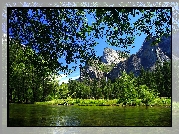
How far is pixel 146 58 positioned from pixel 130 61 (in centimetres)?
25

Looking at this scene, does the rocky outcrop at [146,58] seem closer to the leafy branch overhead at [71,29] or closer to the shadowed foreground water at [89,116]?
the leafy branch overhead at [71,29]

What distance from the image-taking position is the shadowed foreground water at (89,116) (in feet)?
17.9

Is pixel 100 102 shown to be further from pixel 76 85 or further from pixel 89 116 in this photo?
pixel 76 85

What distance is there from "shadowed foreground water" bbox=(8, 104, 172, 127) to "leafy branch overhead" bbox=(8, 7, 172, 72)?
68 cm

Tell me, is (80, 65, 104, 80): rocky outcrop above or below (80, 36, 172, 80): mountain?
below

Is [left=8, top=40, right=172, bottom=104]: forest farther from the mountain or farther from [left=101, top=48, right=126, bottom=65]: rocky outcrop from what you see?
[left=101, top=48, right=126, bottom=65]: rocky outcrop

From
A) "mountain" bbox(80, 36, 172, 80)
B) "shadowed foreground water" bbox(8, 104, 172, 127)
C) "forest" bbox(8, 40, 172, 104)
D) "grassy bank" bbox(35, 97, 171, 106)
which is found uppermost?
"mountain" bbox(80, 36, 172, 80)

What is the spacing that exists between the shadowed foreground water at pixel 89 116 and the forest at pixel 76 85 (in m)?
0.15

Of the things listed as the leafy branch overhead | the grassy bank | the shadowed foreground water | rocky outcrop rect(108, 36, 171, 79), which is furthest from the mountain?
the shadowed foreground water

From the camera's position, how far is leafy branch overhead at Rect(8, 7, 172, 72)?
5.08 meters

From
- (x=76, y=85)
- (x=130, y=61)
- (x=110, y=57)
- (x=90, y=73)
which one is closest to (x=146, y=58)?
(x=130, y=61)

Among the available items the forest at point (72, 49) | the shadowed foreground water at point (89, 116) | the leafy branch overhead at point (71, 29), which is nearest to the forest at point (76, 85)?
the forest at point (72, 49)

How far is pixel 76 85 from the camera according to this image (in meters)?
5.53

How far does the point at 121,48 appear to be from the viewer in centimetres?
543
